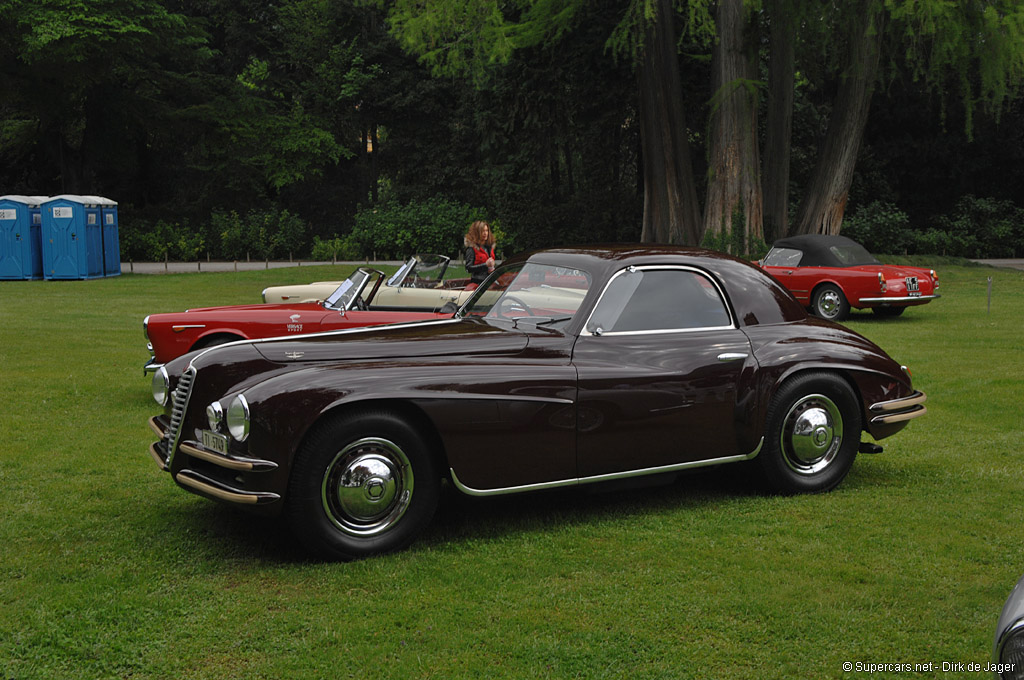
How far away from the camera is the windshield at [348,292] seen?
959 cm

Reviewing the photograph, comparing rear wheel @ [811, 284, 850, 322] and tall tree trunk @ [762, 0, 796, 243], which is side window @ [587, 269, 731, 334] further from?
tall tree trunk @ [762, 0, 796, 243]

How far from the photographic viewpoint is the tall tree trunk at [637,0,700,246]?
2556 cm

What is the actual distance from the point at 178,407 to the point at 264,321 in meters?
3.97

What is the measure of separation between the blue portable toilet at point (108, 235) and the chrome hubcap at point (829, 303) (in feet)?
70.6

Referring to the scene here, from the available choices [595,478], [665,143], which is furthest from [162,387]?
[665,143]

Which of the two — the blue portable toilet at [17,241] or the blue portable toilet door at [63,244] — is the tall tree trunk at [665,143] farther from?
the blue portable toilet at [17,241]

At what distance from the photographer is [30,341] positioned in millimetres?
14445

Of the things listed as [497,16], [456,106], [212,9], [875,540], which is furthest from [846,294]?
[212,9]

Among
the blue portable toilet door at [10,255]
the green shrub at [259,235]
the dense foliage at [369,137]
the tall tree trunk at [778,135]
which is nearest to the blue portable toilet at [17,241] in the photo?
the blue portable toilet door at [10,255]

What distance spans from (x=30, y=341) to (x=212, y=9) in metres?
40.2

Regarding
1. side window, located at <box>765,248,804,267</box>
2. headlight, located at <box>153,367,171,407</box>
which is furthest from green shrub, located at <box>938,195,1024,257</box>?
headlight, located at <box>153,367,171,407</box>

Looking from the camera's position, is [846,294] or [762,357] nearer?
[762,357]

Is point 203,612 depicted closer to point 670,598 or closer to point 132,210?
point 670,598

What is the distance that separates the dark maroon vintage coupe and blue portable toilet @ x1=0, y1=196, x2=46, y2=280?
24889mm
